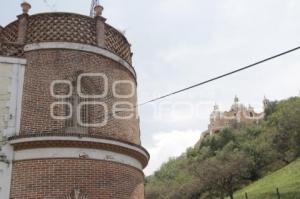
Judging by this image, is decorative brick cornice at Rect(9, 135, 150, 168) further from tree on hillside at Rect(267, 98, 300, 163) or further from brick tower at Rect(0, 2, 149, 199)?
tree on hillside at Rect(267, 98, 300, 163)

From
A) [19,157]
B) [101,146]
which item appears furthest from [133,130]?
[19,157]

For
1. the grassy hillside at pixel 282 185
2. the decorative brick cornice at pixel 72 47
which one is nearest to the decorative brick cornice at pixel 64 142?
the decorative brick cornice at pixel 72 47

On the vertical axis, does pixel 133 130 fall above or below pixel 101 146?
above

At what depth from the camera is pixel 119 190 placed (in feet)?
35.6

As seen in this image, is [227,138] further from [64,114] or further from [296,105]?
[64,114]

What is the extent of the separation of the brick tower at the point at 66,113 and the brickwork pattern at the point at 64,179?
3cm

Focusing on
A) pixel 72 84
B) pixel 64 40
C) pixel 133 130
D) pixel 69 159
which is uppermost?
pixel 64 40

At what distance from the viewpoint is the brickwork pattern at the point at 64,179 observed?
986 centimetres

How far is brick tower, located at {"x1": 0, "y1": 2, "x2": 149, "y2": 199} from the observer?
1009 cm

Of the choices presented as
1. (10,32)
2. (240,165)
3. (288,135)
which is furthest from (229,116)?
(10,32)

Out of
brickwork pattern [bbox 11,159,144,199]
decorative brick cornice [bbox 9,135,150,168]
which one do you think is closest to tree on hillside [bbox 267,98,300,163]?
decorative brick cornice [bbox 9,135,150,168]

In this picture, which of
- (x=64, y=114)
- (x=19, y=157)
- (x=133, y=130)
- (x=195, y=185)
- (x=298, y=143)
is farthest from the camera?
(x=298, y=143)

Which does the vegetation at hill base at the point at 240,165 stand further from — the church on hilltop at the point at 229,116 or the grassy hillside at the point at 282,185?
the church on hilltop at the point at 229,116

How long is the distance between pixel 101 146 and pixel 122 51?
12.3 feet
